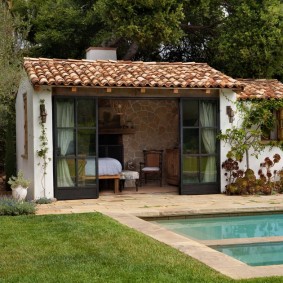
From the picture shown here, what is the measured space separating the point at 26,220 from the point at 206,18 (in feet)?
54.1

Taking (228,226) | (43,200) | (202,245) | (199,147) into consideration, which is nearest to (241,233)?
(228,226)

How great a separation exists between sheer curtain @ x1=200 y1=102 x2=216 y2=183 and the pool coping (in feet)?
10.4

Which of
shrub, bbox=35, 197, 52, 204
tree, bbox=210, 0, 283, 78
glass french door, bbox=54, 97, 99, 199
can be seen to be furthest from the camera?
tree, bbox=210, 0, 283, 78

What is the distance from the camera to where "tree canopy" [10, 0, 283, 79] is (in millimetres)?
21156

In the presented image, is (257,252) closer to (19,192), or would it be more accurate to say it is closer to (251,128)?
(19,192)

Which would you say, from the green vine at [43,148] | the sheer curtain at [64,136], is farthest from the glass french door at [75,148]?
the green vine at [43,148]

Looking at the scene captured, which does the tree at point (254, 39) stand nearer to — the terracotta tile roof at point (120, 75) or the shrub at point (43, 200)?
the terracotta tile roof at point (120, 75)

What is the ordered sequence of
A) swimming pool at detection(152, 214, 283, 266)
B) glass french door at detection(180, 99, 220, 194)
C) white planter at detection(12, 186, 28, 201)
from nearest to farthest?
swimming pool at detection(152, 214, 283, 266)
white planter at detection(12, 186, 28, 201)
glass french door at detection(180, 99, 220, 194)

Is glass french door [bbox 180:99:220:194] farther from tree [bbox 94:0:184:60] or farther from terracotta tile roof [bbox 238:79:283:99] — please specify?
tree [bbox 94:0:184:60]

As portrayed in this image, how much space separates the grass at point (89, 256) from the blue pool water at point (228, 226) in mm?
1688

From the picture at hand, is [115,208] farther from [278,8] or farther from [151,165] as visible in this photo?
[278,8]

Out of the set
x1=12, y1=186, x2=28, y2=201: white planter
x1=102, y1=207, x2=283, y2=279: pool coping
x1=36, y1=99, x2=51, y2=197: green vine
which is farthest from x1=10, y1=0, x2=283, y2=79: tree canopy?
x1=102, y1=207, x2=283, y2=279: pool coping

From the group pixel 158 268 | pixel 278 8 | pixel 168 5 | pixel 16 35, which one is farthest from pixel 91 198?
pixel 278 8

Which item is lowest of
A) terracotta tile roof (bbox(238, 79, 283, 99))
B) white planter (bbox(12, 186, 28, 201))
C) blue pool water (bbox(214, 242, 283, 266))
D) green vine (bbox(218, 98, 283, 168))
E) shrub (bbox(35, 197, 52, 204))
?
blue pool water (bbox(214, 242, 283, 266))
